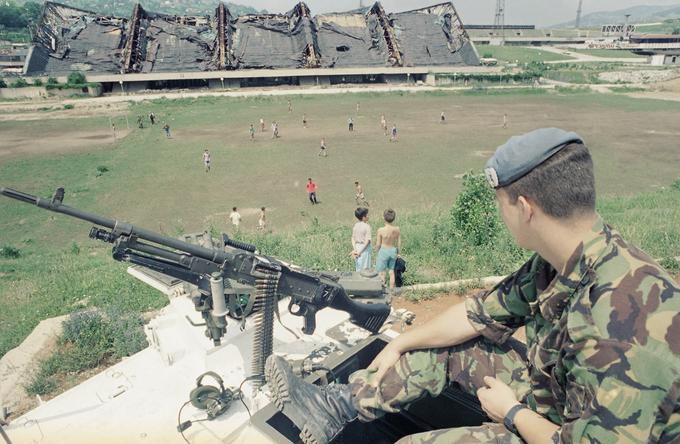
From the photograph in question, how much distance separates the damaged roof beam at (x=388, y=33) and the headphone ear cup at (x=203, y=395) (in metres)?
61.3

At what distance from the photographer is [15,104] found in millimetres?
43906

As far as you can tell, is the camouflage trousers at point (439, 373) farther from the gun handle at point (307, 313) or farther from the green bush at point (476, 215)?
the green bush at point (476, 215)

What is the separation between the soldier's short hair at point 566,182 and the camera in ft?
6.79

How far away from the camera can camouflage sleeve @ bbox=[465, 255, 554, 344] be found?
9.04 ft

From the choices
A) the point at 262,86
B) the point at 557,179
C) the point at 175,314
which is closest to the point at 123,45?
the point at 262,86

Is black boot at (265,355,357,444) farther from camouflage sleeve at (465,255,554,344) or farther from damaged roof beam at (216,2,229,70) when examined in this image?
damaged roof beam at (216,2,229,70)

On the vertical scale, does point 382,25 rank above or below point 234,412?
above

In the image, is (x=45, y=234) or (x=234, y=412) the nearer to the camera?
(x=234, y=412)

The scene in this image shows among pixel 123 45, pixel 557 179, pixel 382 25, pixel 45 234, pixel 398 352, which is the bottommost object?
pixel 45 234

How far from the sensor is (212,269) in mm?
4309

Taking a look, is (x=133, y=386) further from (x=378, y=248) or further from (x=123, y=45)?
(x=123, y=45)

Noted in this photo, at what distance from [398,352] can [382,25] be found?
68.7 m

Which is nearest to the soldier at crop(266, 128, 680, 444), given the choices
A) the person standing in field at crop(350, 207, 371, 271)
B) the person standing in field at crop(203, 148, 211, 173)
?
the person standing in field at crop(350, 207, 371, 271)

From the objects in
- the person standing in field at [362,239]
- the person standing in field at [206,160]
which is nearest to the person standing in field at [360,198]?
the person standing in field at [206,160]
